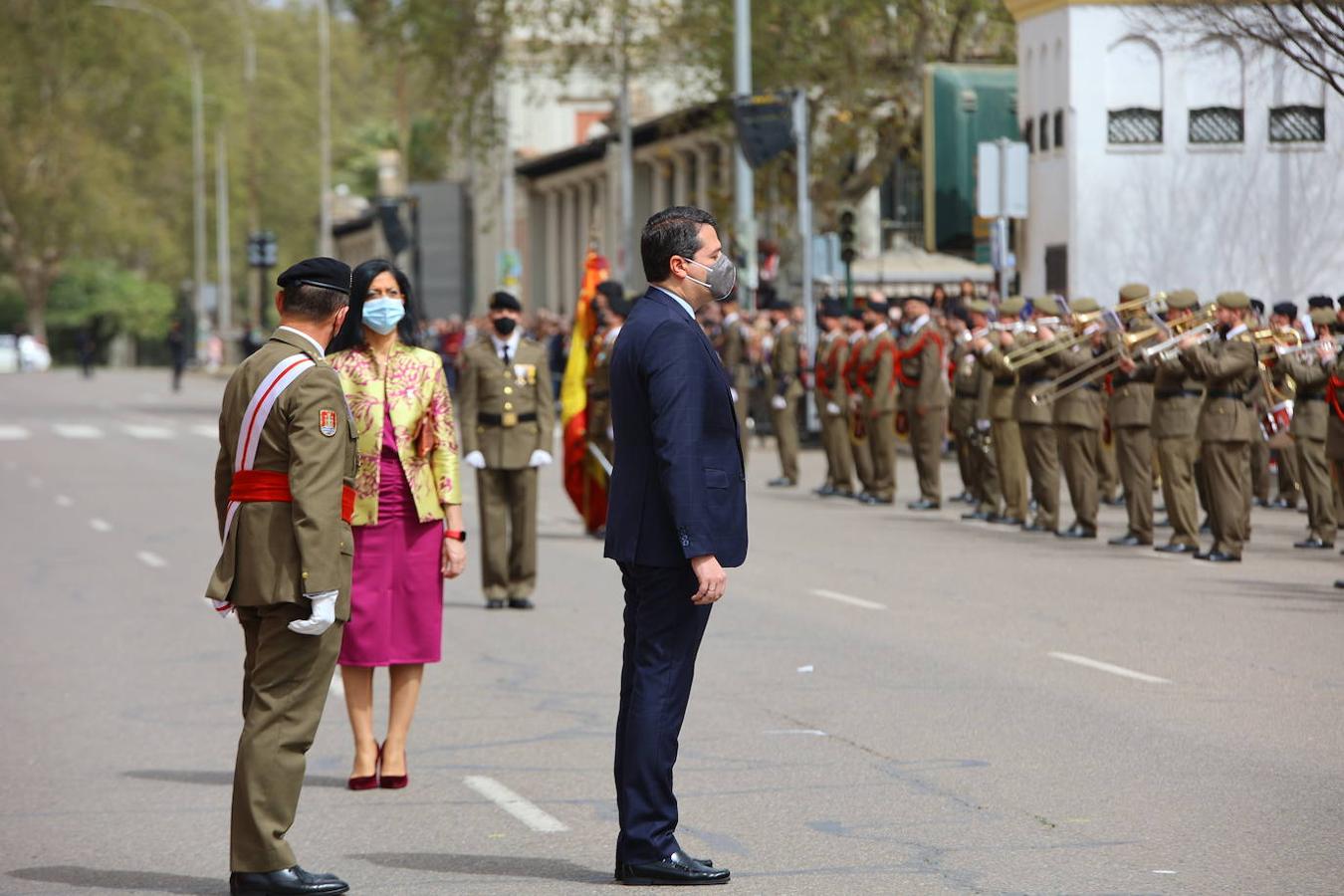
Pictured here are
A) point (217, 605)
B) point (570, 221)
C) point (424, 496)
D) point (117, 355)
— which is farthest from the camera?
point (117, 355)

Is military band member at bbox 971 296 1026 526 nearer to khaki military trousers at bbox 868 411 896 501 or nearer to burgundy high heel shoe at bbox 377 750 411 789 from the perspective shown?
khaki military trousers at bbox 868 411 896 501

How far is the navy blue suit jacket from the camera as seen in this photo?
6973mm

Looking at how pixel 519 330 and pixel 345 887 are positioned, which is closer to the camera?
pixel 345 887

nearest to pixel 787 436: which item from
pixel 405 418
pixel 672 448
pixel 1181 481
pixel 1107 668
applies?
pixel 1181 481

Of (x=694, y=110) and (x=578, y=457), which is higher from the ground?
(x=694, y=110)

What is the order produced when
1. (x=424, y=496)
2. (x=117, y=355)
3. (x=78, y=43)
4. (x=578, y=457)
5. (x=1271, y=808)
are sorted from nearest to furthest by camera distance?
(x=1271, y=808)
(x=424, y=496)
(x=578, y=457)
(x=78, y=43)
(x=117, y=355)

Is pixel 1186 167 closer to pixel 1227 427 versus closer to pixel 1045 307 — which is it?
pixel 1045 307

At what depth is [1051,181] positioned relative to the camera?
31672 millimetres

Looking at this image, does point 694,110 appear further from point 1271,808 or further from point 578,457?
point 1271,808

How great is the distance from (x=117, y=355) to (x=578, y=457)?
87.1 m

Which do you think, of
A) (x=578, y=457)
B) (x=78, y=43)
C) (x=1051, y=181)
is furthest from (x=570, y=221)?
(x=578, y=457)

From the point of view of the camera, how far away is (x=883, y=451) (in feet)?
77.4

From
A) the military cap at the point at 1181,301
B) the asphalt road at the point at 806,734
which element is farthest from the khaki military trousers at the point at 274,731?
the military cap at the point at 1181,301

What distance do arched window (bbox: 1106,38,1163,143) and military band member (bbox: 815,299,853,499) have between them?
23.1 feet
